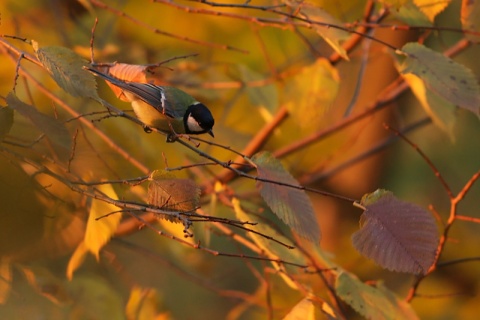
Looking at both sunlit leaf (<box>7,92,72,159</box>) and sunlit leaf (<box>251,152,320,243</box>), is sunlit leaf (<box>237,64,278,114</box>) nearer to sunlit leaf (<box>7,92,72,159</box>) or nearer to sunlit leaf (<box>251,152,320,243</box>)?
sunlit leaf (<box>251,152,320,243</box>)

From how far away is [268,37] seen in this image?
2.80 meters

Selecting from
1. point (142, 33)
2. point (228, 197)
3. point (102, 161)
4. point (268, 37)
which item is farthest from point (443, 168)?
point (102, 161)

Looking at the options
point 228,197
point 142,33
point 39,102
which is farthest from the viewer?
point 142,33

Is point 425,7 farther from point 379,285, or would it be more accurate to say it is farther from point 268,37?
point 268,37

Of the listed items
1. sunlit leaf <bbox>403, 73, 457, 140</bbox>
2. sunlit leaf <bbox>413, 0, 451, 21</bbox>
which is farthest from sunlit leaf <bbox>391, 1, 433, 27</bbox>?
sunlit leaf <bbox>403, 73, 457, 140</bbox>

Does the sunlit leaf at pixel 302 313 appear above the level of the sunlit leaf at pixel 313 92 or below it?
below

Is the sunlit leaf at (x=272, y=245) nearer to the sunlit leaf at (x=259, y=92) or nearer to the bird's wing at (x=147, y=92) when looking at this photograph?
the bird's wing at (x=147, y=92)

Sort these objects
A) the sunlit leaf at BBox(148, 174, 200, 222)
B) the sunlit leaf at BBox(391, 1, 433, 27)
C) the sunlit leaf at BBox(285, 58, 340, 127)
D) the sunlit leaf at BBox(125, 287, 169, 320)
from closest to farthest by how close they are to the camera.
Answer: the sunlit leaf at BBox(148, 174, 200, 222), the sunlit leaf at BBox(391, 1, 433, 27), the sunlit leaf at BBox(125, 287, 169, 320), the sunlit leaf at BBox(285, 58, 340, 127)

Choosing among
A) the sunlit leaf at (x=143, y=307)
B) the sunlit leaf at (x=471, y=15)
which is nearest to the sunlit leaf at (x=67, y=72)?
the sunlit leaf at (x=143, y=307)

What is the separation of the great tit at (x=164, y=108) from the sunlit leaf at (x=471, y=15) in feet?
2.10

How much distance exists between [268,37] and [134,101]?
1.52 meters

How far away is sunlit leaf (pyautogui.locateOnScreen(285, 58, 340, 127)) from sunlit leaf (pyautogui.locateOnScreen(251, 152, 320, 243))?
66 cm

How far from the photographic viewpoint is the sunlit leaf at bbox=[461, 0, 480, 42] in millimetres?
1602

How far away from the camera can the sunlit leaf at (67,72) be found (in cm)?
110
